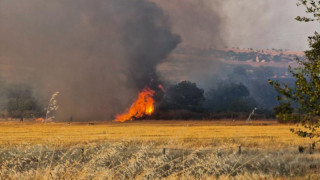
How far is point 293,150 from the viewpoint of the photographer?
37.1 metres

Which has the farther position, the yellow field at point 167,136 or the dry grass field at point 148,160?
the yellow field at point 167,136

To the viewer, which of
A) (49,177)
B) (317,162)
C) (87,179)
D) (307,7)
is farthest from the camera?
(317,162)

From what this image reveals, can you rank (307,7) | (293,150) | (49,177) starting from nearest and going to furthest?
(49,177) → (307,7) → (293,150)

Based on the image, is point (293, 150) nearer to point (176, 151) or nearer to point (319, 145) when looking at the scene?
point (319, 145)

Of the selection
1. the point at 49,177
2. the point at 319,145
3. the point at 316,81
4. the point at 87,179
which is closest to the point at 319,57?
the point at 316,81

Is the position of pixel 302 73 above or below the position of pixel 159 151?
above

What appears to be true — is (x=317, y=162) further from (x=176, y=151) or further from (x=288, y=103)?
(x=288, y=103)

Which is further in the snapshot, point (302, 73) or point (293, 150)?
point (293, 150)

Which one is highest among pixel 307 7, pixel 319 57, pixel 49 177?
pixel 307 7

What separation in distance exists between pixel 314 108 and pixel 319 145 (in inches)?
1125

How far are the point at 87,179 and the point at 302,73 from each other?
9.12 m

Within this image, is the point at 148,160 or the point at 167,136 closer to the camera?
the point at 148,160

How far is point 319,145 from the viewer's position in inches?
1615

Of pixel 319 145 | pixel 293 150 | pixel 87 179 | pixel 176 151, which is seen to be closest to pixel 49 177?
pixel 87 179
